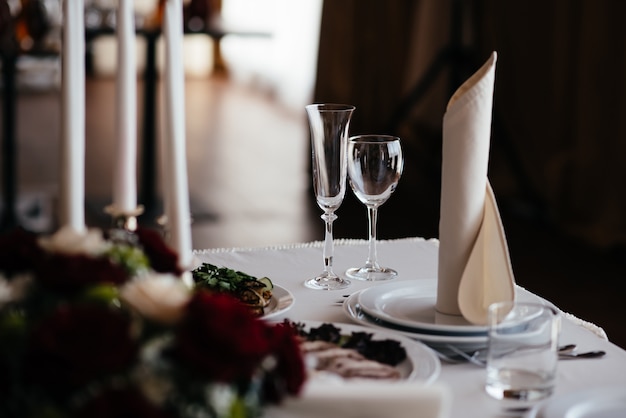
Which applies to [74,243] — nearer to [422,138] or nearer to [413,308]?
[413,308]

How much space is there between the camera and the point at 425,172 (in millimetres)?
5133

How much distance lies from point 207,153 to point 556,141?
7.78ft

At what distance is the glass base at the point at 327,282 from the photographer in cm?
131

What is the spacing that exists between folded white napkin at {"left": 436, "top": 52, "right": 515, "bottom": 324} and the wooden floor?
187 cm

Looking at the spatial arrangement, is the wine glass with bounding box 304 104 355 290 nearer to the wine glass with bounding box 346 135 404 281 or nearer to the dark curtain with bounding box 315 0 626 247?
the wine glass with bounding box 346 135 404 281

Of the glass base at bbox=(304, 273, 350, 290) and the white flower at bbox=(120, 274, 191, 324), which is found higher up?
the white flower at bbox=(120, 274, 191, 324)

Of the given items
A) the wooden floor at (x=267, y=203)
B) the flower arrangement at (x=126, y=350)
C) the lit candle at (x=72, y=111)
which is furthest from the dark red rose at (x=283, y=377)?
the wooden floor at (x=267, y=203)

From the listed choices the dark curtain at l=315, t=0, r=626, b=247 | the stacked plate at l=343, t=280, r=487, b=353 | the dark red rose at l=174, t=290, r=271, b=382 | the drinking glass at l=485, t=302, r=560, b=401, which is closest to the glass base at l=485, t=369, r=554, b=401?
the drinking glass at l=485, t=302, r=560, b=401

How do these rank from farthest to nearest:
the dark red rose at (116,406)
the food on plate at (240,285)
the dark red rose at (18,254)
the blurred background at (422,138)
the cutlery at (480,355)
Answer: the blurred background at (422,138), the food on plate at (240,285), the cutlery at (480,355), the dark red rose at (18,254), the dark red rose at (116,406)

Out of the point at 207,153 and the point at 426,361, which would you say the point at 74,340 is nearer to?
the point at 426,361

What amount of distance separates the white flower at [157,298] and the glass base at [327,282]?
606 millimetres

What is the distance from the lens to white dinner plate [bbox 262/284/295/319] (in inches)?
44.1

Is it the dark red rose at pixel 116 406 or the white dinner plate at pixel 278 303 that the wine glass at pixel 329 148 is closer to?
the white dinner plate at pixel 278 303

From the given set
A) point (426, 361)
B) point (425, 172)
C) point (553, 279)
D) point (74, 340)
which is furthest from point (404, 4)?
point (74, 340)
